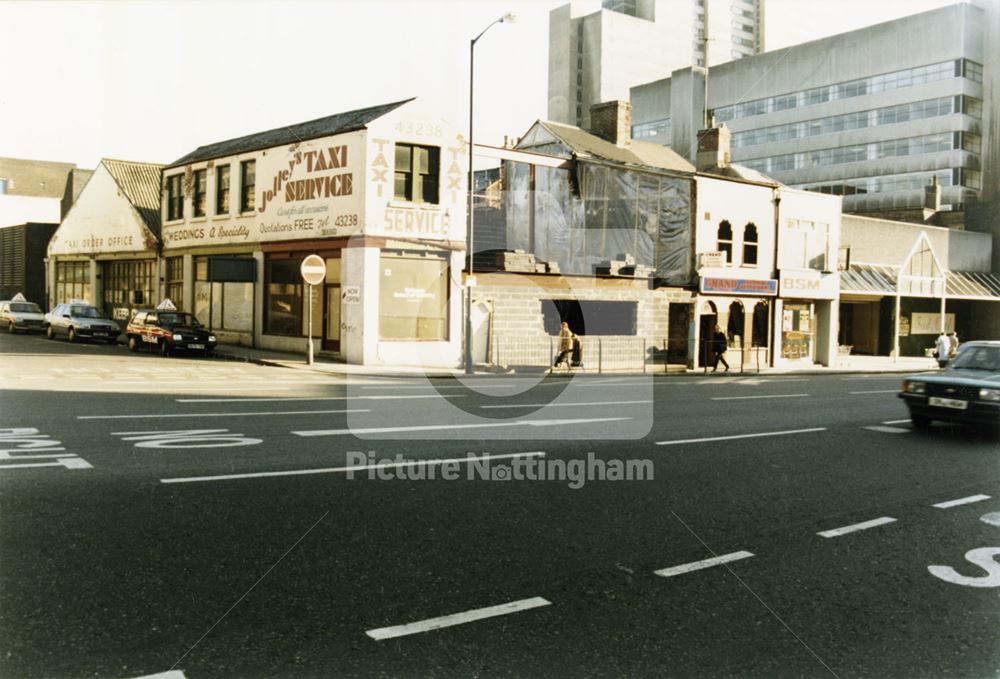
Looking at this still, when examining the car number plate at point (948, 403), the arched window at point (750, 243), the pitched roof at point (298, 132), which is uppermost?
the pitched roof at point (298, 132)

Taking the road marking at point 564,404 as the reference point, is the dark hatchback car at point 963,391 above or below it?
above

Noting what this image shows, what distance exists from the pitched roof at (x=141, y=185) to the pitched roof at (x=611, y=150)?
19.6 meters

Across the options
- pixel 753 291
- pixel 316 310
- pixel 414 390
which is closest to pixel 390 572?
pixel 414 390

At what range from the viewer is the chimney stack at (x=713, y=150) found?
38375mm

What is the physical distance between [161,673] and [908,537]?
5.98 meters

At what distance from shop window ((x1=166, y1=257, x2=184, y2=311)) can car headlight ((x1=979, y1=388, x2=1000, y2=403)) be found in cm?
3116

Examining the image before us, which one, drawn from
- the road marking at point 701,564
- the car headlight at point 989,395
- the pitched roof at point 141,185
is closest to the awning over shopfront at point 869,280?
the car headlight at point 989,395

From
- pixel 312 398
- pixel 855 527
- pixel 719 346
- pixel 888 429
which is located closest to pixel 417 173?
A: pixel 312 398

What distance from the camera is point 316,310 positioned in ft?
89.4

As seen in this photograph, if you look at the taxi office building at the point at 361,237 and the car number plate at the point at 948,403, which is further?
the taxi office building at the point at 361,237

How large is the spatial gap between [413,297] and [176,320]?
849 cm

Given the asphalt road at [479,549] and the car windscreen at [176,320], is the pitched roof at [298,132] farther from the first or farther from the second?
the asphalt road at [479,549]

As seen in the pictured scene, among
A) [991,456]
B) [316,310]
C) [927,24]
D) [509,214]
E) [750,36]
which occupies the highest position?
[750,36]

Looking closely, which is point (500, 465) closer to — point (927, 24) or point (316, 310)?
point (316, 310)
